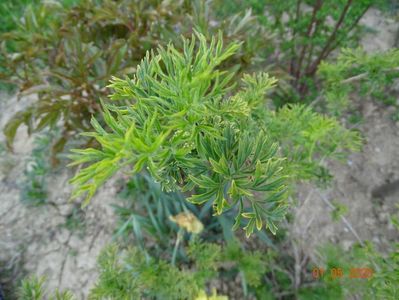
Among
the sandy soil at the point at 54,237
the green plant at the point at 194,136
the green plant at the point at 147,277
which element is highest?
the green plant at the point at 194,136

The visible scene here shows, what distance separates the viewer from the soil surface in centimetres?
187

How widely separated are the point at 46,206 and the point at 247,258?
1.33 metres

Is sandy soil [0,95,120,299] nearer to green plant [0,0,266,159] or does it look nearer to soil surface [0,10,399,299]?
soil surface [0,10,399,299]

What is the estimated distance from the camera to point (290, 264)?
182cm

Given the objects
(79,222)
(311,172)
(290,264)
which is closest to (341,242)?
(290,264)

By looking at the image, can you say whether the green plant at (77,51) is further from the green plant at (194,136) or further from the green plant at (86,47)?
the green plant at (194,136)

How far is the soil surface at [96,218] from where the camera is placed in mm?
1873

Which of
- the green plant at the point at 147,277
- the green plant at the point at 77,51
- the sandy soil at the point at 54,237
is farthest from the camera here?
the sandy soil at the point at 54,237

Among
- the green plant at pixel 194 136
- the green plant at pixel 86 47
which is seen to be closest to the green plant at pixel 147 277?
the green plant at pixel 194 136

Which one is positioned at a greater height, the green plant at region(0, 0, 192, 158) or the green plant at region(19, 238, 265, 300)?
the green plant at region(0, 0, 192, 158)

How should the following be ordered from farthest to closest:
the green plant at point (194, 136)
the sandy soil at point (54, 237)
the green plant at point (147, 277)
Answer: the sandy soil at point (54, 237) → the green plant at point (147, 277) → the green plant at point (194, 136)

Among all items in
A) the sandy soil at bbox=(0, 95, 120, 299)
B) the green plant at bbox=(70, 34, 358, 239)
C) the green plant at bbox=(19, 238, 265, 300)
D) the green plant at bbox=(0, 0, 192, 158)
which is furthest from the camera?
the sandy soil at bbox=(0, 95, 120, 299)

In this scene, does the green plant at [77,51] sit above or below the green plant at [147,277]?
above

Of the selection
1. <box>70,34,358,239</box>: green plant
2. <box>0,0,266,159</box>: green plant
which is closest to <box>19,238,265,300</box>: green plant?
<box>70,34,358,239</box>: green plant
